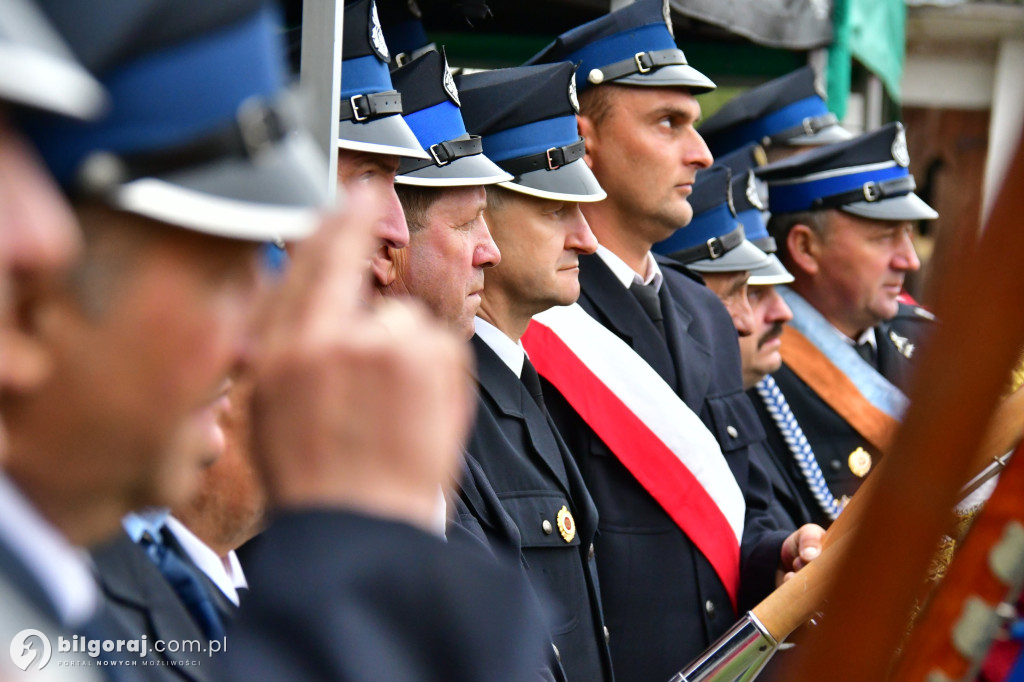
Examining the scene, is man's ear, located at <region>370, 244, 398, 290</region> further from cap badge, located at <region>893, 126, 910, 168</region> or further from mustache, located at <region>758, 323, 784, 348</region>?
cap badge, located at <region>893, 126, 910, 168</region>

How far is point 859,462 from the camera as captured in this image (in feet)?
17.0

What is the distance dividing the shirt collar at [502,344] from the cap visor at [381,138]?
1.97 ft

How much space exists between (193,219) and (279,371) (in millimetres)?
124

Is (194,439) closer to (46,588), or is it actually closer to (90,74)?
(46,588)

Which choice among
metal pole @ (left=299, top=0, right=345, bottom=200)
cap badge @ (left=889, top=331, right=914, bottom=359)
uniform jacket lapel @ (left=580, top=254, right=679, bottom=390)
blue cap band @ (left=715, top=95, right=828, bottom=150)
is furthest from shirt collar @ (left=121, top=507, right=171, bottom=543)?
blue cap band @ (left=715, top=95, right=828, bottom=150)

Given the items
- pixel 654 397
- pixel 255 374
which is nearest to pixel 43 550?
pixel 255 374

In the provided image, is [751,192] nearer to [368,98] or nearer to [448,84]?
[448,84]

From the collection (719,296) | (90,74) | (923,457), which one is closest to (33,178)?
(90,74)

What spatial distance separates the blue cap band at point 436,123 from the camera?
3.26 meters

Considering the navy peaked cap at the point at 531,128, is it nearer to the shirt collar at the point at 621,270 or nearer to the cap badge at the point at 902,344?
the shirt collar at the point at 621,270

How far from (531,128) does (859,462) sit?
218cm

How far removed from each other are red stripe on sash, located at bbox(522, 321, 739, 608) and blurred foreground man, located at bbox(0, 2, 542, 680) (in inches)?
107

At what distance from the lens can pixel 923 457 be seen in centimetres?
87

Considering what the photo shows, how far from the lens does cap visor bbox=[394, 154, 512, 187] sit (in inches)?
126
